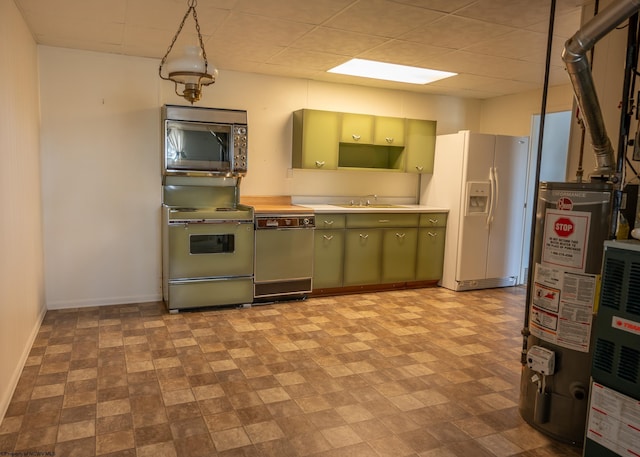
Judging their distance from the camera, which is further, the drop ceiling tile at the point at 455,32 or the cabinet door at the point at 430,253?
the cabinet door at the point at 430,253

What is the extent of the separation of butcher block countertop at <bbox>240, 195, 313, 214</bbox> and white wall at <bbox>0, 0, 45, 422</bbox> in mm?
1935

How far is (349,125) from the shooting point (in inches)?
211

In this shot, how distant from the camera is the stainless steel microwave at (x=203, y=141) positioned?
4402 millimetres

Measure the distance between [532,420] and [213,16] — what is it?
328cm

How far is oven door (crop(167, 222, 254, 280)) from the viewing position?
4.34 meters

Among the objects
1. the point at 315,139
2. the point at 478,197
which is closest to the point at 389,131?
the point at 315,139

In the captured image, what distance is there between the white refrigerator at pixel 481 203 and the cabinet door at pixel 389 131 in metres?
0.54

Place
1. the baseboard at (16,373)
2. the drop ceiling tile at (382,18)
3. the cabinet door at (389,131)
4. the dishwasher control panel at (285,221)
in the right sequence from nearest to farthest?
the baseboard at (16,373), the drop ceiling tile at (382,18), the dishwasher control panel at (285,221), the cabinet door at (389,131)

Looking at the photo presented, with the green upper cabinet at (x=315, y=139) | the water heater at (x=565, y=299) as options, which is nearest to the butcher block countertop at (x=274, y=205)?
the green upper cabinet at (x=315, y=139)

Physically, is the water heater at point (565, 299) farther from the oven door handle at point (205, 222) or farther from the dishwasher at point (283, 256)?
the oven door handle at point (205, 222)

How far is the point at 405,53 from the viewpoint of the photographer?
4168 mm

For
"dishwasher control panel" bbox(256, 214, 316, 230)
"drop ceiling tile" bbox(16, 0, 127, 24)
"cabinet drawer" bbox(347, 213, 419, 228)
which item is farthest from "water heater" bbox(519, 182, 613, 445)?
"drop ceiling tile" bbox(16, 0, 127, 24)

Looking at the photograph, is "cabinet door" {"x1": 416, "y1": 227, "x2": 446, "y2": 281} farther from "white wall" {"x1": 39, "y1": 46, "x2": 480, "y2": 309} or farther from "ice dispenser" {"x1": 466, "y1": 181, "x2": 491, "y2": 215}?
"white wall" {"x1": 39, "y1": 46, "x2": 480, "y2": 309}

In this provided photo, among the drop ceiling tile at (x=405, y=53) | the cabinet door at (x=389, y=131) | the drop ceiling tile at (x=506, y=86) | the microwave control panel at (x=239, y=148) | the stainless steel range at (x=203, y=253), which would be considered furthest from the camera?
the cabinet door at (x=389, y=131)
